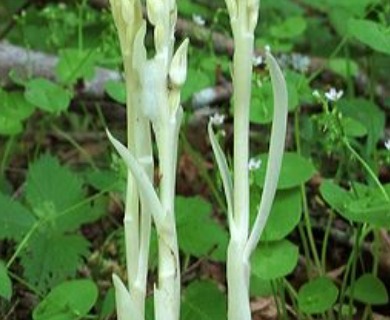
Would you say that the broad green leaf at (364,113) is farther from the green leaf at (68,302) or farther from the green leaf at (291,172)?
the green leaf at (68,302)

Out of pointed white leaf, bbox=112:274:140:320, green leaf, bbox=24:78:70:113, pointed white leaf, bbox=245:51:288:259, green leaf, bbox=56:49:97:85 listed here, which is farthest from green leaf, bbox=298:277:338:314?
green leaf, bbox=56:49:97:85

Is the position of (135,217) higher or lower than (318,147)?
higher

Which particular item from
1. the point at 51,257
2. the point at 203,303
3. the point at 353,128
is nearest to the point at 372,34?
the point at 353,128

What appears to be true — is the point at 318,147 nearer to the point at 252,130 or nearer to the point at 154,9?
the point at 252,130

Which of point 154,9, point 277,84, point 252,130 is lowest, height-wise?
point 252,130

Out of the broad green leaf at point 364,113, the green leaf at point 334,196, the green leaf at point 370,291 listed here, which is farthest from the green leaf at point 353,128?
the green leaf at point 370,291

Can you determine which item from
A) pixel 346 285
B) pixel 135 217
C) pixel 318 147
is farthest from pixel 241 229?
pixel 318 147

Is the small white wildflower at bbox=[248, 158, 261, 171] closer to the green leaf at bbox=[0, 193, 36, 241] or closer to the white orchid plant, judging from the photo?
the white orchid plant
